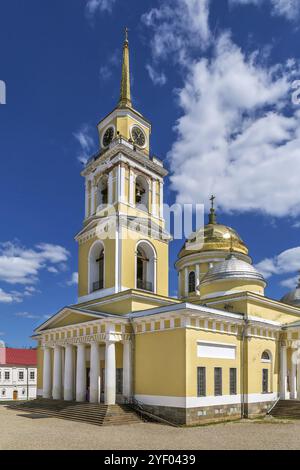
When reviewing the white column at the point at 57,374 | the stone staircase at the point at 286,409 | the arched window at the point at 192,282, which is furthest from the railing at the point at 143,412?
the arched window at the point at 192,282

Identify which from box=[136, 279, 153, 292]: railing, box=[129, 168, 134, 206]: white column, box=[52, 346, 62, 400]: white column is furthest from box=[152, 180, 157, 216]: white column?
box=[52, 346, 62, 400]: white column

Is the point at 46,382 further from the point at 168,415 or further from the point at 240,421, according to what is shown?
the point at 240,421

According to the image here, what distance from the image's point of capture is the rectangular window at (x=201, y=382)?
806 inches

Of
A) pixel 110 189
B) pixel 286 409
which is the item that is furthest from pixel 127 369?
pixel 110 189

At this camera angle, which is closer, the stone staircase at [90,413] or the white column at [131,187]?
the stone staircase at [90,413]

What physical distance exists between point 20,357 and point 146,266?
30395mm

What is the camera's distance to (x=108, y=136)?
31.8 metres

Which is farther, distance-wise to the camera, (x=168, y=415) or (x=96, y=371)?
(x=96, y=371)

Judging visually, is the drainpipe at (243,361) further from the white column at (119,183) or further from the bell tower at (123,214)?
the white column at (119,183)

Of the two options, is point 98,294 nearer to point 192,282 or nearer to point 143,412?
point 143,412

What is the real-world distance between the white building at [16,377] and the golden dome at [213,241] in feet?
→ 79.6

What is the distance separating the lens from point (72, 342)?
25234 millimetres

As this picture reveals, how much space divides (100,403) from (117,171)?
14.4m
